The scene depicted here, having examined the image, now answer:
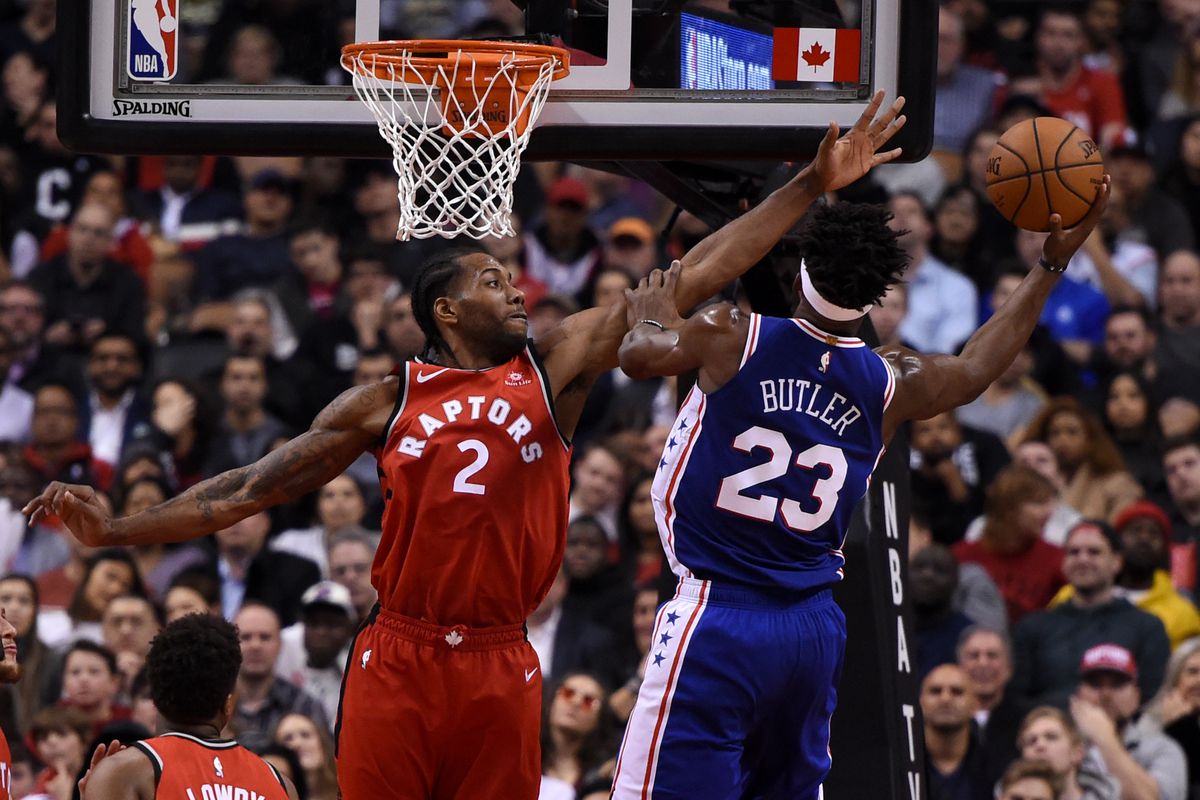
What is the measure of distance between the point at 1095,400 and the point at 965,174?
2.20 m

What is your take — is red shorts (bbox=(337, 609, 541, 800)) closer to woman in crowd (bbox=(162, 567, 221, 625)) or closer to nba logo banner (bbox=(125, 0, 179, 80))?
nba logo banner (bbox=(125, 0, 179, 80))

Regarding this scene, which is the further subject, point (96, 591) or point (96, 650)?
point (96, 591)

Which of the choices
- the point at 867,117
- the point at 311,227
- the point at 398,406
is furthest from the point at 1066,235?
the point at 311,227

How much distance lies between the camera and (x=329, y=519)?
10797 millimetres

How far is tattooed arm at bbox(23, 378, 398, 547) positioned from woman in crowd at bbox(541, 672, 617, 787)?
316cm

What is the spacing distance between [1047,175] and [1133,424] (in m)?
4.95

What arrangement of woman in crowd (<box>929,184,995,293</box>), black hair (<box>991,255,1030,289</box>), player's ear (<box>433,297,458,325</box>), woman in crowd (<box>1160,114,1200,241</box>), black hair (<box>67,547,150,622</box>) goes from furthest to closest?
1. woman in crowd (<box>1160,114,1200,241</box>)
2. woman in crowd (<box>929,184,995,293</box>)
3. black hair (<box>991,255,1030,289</box>)
4. black hair (<box>67,547,150,622</box>)
5. player's ear (<box>433,297,458,325</box>)

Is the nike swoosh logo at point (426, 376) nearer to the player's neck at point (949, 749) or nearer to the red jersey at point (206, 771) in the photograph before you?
the red jersey at point (206, 771)

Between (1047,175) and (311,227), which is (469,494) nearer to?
(1047,175)

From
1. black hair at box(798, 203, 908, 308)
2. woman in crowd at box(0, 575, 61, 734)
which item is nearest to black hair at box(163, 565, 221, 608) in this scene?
woman in crowd at box(0, 575, 61, 734)

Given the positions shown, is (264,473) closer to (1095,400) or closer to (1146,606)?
(1146,606)

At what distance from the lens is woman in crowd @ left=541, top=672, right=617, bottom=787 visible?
30.3 feet

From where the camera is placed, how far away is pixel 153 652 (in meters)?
6.29

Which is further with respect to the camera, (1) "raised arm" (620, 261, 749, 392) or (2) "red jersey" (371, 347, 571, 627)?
(2) "red jersey" (371, 347, 571, 627)
